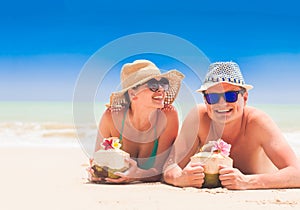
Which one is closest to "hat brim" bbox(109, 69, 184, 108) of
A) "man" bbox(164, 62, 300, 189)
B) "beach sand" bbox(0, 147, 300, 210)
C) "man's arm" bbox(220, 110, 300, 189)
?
"man" bbox(164, 62, 300, 189)

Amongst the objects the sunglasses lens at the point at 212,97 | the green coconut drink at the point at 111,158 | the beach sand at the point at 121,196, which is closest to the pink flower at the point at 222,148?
the beach sand at the point at 121,196

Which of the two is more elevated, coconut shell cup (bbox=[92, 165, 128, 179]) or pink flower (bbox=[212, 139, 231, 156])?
pink flower (bbox=[212, 139, 231, 156])

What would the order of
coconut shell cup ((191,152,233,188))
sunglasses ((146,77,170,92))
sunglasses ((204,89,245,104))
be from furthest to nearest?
sunglasses ((146,77,170,92)) < sunglasses ((204,89,245,104)) < coconut shell cup ((191,152,233,188))

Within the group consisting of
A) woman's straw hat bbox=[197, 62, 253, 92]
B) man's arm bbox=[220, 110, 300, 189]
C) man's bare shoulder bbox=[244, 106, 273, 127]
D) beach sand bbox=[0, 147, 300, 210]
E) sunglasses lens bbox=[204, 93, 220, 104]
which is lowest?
beach sand bbox=[0, 147, 300, 210]

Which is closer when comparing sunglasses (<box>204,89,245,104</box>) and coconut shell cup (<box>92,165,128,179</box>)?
sunglasses (<box>204,89,245,104</box>)

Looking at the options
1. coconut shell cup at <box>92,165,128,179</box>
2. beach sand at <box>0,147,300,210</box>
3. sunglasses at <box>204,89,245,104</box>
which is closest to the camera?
beach sand at <box>0,147,300,210</box>

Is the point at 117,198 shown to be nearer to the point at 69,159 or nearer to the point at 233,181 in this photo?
the point at 233,181

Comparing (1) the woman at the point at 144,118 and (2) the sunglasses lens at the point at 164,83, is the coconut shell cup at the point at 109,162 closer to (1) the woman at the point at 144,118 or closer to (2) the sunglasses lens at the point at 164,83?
(1) the woman at the point at 144,118

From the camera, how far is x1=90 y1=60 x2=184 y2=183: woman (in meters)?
5.20

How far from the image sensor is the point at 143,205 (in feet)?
12.7

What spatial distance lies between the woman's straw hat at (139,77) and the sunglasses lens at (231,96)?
2.75ft

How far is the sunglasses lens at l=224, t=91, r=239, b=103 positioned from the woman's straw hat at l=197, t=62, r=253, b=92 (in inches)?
4.0

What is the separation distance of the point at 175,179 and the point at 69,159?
12.9 feet

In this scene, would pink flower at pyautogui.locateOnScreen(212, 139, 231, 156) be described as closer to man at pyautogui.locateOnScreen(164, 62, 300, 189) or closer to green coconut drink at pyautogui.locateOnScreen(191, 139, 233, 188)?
green coconut drink at pyautogui.locateOnScreen(191, 139, 233, 188)
